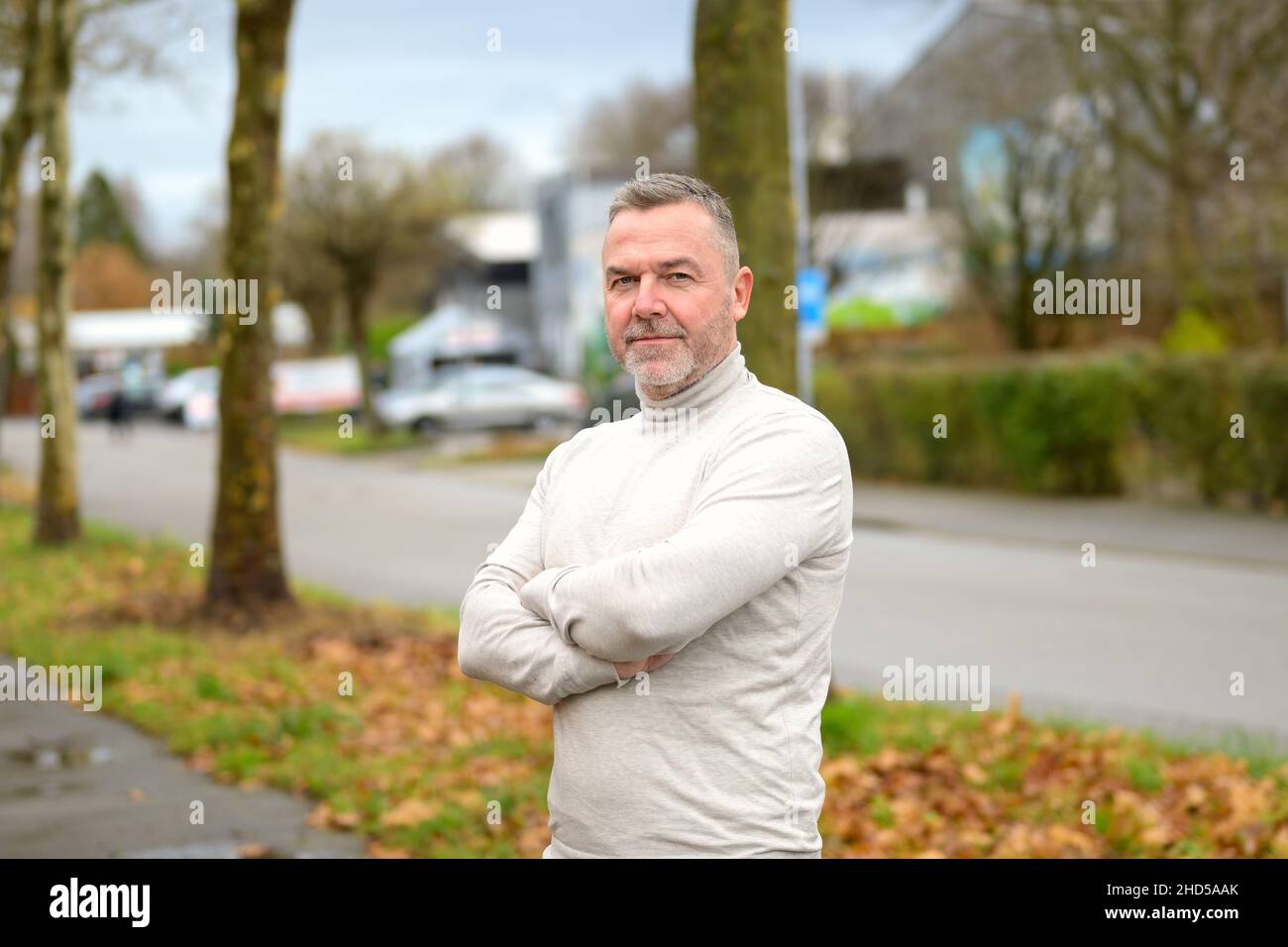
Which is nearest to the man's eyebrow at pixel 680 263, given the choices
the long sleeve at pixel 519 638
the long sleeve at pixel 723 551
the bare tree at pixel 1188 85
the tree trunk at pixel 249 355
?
the long sleeve at pixel 723 551

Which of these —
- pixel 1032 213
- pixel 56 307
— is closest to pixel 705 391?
pixel 56 307

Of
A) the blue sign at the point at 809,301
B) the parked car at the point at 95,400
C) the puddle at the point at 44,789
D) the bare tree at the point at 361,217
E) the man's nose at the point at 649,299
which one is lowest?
the puddle at the point at 44,789

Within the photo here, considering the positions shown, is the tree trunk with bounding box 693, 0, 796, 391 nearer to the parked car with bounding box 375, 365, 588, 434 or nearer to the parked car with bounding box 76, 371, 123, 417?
the parked car with bounding box 375, 365, 588, 434

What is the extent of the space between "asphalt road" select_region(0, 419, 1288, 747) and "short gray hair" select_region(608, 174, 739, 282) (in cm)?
589

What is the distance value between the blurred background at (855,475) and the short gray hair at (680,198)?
370 centimetres

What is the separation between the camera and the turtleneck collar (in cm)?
303

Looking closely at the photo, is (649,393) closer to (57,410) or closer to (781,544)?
(781,544)

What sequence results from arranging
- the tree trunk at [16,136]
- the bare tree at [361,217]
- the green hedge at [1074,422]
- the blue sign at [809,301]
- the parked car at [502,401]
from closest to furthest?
the green hedge at [1074,422]
the tree trunk at [16,136]
the blue sign at [809,301]
the parked car at [502,401]
the bare tree at [361,217]

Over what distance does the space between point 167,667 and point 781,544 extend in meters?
7.88

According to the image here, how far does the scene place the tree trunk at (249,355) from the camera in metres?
11.4

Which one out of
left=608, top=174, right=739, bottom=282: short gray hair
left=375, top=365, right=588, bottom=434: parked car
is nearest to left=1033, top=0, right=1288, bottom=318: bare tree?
left=375, top=365, right=588, bottom=434: parked car

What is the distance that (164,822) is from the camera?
22.3ft

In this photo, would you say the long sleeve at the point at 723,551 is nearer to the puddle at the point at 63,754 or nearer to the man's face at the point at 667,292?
the man's face at the point at 667,292

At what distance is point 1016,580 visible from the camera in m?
15.2
